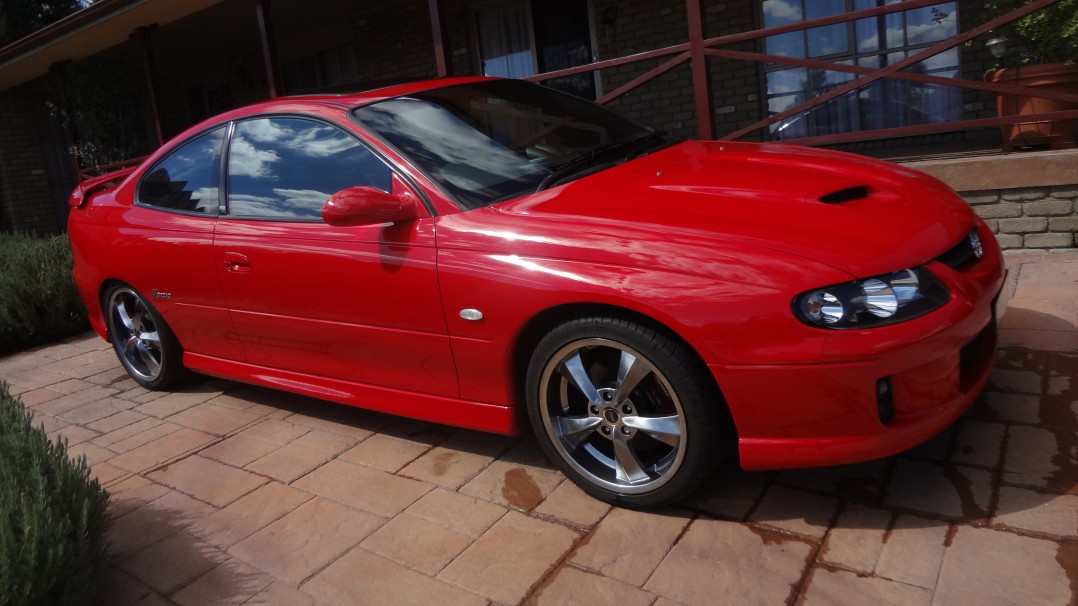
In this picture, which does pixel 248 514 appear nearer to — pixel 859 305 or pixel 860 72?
pixel 859 305

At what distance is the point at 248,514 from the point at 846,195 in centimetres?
258

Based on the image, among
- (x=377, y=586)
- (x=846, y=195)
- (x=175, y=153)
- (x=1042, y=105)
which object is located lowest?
(x=377, y=586)

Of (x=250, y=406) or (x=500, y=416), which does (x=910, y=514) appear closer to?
(x=500, y=416)

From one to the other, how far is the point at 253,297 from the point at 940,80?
4.56 metres

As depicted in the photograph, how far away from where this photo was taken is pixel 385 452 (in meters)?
3.65

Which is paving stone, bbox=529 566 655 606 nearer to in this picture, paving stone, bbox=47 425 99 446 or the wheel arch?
the wheel arch

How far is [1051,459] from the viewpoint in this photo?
2.80 metres

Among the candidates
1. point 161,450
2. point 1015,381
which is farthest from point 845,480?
point 161,450

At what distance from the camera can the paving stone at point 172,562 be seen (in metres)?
2.83

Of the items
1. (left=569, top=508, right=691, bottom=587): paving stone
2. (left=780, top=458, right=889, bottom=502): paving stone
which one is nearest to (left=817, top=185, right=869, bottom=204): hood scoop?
(left=780, top=458, right=889, bottom=502): paving stone

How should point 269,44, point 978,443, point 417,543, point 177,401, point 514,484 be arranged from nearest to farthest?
point 417,543 < point 978,443 < point 514,484 < point 177,401 < point 269,44

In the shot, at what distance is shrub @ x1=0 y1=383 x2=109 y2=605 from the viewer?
7.63 ft

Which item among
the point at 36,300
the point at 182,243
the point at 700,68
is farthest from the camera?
the point at 36,300

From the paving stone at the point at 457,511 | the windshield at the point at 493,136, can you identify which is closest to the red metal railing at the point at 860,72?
the windshield at the point at 493,136
